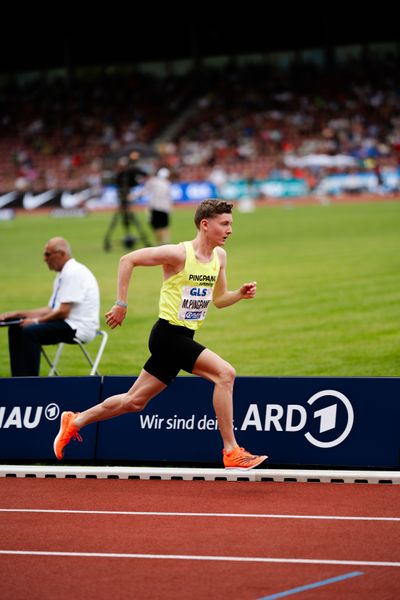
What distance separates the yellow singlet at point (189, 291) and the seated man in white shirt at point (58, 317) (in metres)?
3.08

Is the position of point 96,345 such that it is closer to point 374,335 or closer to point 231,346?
point 231,346

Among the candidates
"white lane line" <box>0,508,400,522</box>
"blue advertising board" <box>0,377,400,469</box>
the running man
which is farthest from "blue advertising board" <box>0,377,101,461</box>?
"white lane line" <box>0,508,400,522</box>

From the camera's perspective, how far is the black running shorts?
8.27m

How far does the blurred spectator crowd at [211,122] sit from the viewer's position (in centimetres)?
5347

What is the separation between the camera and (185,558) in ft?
21.2

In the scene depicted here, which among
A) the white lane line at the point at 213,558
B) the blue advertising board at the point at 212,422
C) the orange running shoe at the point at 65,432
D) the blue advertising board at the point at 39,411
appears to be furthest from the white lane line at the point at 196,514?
the blue advertising board at the point at 39,411

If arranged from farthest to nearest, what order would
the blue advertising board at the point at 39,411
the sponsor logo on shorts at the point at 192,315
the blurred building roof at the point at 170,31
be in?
the blurred building roof at the point at 170,31, the blue advertising board at the point at 39,411, the sponsor logo on shorts at the point at 192,315

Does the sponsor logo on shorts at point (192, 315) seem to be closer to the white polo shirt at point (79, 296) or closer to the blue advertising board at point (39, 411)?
the blue advertising board at point (39, 411)

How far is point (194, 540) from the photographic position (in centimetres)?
688

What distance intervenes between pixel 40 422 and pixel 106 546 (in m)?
2.91

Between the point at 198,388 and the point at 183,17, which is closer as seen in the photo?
the point at 198,388

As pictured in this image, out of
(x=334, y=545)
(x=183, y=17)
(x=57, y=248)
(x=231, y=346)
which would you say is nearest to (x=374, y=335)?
(x=231, y=346)

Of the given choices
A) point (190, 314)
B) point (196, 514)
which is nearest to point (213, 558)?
point (196, 514)

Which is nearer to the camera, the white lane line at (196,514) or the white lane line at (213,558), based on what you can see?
the white lane line at (213,558)
